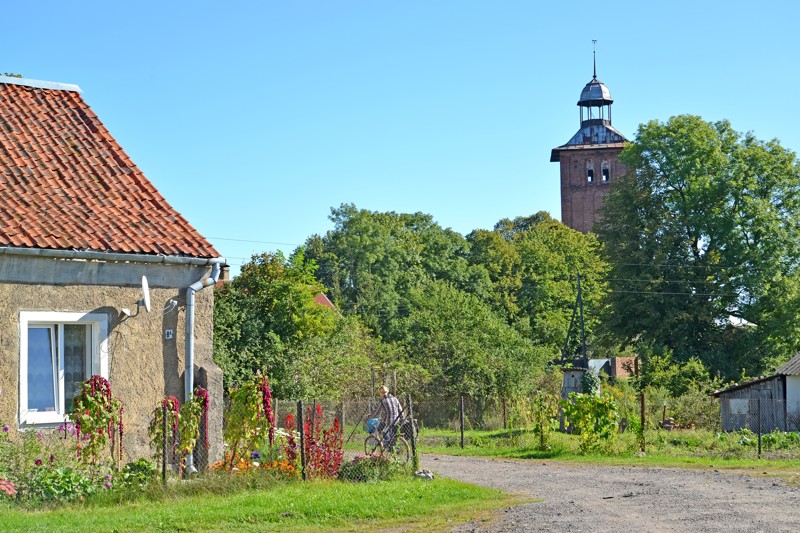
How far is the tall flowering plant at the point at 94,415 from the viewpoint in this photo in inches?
574

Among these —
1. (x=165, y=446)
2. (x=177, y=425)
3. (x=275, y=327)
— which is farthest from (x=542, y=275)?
(x=165, y=446)

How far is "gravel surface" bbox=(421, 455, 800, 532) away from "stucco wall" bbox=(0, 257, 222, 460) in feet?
17.1

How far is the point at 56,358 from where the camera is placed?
15539mm

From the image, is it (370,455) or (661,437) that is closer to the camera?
(370,455)

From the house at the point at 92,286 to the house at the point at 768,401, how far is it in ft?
77.9

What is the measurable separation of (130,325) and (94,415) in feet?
5.45

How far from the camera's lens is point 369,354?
46.7 meters

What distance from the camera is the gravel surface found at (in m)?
13.0

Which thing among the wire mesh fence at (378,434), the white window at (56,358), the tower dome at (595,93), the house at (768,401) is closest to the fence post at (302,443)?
the wire mesh fence at (378,434)

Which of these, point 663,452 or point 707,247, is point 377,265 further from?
point 663,452

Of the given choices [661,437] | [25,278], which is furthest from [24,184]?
[661,437]

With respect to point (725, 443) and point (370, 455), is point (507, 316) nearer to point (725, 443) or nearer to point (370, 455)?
point (725, 443)

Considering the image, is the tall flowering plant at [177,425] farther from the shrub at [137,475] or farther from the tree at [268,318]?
the tree at [268,318]

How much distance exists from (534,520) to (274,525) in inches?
125
